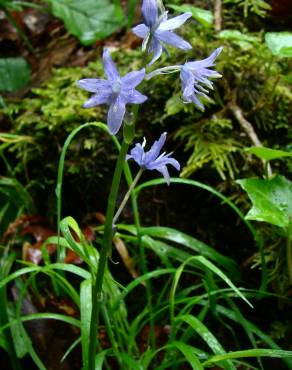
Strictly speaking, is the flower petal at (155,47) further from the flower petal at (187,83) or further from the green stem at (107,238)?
the green stem at (107,238)

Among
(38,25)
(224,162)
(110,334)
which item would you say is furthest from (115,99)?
(38,25)

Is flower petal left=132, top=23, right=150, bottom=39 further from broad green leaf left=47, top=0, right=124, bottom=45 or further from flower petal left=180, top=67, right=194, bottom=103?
broad green leaf left=47, top=0, right=124, bottom=45

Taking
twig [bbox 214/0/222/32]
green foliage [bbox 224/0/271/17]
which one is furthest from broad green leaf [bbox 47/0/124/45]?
green foliage [bbox 224/0/271/17]

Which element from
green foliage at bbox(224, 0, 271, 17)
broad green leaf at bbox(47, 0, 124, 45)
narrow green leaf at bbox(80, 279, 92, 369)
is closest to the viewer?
narrow green leaf at bbox(80, 279, 92, 369)

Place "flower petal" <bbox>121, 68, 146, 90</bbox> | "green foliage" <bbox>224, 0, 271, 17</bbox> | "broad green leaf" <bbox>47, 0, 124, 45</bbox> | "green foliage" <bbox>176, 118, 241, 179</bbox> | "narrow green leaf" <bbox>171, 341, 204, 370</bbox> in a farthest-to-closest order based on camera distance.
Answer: "broad green leaf" <bbox>47, 0, 124, 45</bbox>
"green foliage" <bbox>224, 0, 271, 17</bbox>
"green foliage" <bbox>176, 118, 241, 179</bbox>
"narrow green leaf" <bbox>171, 341, 204, 370</bbox>
"flower petal" <bbox>121, 68, 146, 90</bbox>

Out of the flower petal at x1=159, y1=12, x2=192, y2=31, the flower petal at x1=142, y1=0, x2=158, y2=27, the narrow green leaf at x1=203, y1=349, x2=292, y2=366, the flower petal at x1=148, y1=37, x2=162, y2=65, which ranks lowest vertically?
the narrow green leaf at x1=203, y1=349, x2=292, y2=366

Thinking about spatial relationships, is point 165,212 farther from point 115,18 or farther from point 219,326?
point 115,18
